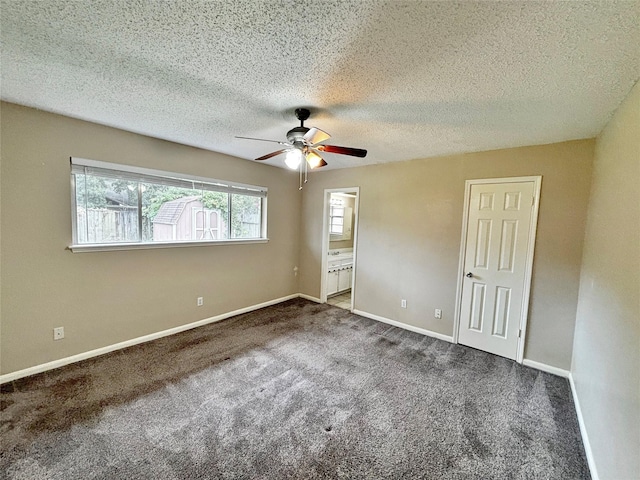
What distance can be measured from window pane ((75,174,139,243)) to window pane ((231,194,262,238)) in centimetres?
128

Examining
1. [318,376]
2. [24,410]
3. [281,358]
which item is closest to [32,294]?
[24,410]

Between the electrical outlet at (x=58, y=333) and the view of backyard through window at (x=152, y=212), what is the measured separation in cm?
86

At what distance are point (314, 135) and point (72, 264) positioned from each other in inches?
104

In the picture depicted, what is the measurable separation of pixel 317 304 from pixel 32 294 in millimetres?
3492

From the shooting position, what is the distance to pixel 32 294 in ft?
7.69

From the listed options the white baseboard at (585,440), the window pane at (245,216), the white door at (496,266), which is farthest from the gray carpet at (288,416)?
the window pane at (245,216)

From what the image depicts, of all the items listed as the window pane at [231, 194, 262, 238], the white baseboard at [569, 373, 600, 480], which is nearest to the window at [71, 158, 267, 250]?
the window pane at [231, 194, 262, 238]

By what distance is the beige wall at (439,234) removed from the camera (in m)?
2.61

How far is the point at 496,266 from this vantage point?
3.00 meters

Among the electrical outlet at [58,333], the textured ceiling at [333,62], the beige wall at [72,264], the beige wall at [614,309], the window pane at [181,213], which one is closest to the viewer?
the textured ceiling at [333,62]

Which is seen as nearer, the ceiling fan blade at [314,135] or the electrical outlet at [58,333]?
the ceiling fan blade at [314,135]

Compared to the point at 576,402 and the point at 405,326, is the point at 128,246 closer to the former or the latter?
the point at 405,326

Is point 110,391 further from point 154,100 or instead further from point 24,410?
point 154,100

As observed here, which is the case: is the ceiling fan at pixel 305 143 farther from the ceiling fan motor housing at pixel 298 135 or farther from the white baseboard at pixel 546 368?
the white baseboard at pixel 546 368
